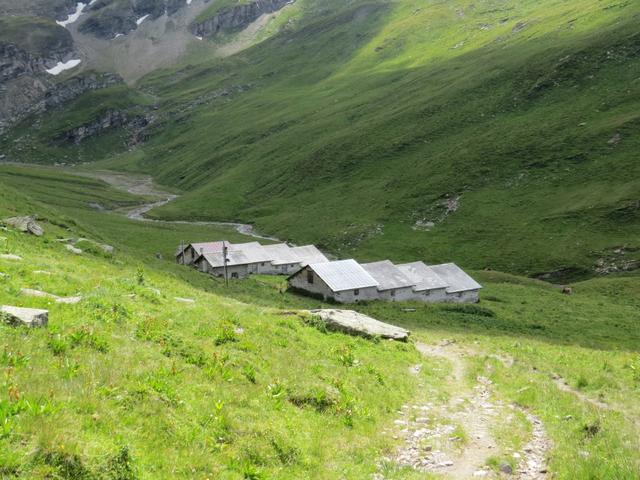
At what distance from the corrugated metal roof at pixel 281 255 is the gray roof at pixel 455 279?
93.2 feet

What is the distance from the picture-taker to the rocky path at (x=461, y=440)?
13164 mm

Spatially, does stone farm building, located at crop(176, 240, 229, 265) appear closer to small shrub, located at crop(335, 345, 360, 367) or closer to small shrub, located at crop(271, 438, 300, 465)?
small shrub, located at crop(335, 345, 360, 367)

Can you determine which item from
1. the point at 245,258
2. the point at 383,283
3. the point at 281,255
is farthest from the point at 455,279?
the point at 245,258

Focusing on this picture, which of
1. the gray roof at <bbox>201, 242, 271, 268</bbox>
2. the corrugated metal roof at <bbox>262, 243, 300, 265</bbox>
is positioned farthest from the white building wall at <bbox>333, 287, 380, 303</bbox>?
the corrugated metal roof at <bbox>262, 243, 300, 265</bbox>

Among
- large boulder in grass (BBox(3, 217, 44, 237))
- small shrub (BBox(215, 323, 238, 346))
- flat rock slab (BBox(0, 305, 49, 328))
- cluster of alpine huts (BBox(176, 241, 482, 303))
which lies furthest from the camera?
cluster of alpine huts (BBox(176, 241, 482, 303))

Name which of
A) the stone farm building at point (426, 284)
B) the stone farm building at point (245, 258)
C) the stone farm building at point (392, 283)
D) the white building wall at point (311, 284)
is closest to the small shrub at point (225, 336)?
the white building wall at point (311, 284)

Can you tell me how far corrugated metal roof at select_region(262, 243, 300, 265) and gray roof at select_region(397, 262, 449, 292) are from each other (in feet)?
82.6

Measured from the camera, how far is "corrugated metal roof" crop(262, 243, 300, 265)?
97750mm

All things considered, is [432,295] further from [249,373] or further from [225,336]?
[249,373]

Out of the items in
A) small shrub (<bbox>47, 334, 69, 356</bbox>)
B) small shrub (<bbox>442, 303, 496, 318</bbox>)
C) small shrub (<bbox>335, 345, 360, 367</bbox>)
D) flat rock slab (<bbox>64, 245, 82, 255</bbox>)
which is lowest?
small shrub (<bbox>442, 303, 496, 318</bbox>)

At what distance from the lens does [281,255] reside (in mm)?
99250

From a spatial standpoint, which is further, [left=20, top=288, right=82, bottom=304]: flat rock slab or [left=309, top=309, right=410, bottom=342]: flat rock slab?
[left=309, top=309, right=410, bottom=342]: flat rock slab

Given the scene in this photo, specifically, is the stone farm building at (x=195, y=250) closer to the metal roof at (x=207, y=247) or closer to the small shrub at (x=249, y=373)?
the metal roof at (x=207, y=247)

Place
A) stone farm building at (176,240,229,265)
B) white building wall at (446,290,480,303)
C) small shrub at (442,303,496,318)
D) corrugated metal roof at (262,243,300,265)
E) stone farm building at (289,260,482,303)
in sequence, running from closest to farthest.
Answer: small shrub at (442,303,496,318) < stone farm building at (289,260,482,303) < white building wall at (446,290,480,303) < stone farm building at (176,240,229,265) < corrugated metal roof at (262,243,300,265)
